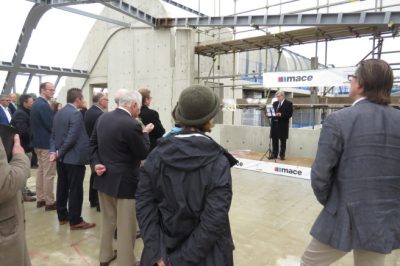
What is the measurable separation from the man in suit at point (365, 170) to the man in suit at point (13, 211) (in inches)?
63.5

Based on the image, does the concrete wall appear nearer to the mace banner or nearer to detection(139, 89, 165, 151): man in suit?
the mace banner

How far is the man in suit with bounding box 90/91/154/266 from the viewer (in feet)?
8.45

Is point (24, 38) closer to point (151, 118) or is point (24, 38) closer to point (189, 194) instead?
point (151, 118)

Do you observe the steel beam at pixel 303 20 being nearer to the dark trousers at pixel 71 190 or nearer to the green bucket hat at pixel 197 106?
the dark trousers at pixel 71 190

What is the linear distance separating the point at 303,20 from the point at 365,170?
5.95 metres

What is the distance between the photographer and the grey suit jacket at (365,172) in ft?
5.48

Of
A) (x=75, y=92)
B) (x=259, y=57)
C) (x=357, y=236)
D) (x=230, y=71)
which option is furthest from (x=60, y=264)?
(x=259, y=57)

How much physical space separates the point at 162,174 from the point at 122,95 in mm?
1451

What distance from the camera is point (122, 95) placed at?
2.71 meters

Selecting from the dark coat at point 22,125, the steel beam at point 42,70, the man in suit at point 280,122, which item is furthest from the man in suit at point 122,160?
the steel beam at point 42,70

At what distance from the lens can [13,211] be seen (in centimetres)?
167

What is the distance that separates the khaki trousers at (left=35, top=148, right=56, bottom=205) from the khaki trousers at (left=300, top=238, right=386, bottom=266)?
3.65 meters

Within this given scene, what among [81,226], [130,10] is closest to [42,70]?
[130,10]

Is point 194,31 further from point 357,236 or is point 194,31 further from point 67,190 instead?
point 357,236
